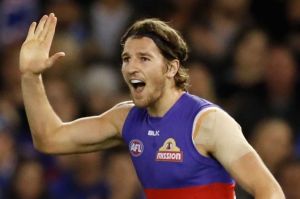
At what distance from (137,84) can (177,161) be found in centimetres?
52

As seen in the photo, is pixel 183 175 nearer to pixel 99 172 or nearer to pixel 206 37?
pixel 99 172

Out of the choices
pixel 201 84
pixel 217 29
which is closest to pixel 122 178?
pixel 201 84

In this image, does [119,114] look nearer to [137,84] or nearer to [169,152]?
[137,84]

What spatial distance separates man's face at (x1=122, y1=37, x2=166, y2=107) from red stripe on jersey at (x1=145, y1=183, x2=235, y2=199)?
539 mm

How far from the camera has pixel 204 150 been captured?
6512 millimetres

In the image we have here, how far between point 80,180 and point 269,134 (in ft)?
5.66

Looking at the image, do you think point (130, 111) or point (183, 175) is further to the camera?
point (130, 111)

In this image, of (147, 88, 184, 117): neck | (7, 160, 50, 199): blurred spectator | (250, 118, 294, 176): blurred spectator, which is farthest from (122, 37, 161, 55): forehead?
(7, 160, 50, 199): blurred spectator

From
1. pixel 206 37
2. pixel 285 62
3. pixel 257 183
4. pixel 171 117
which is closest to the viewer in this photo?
pixel 257 183

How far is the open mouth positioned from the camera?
6.70 m

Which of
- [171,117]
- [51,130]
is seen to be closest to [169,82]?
[171,117]

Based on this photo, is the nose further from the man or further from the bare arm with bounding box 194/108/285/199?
the bare arm with bounding box 194/108/285/199

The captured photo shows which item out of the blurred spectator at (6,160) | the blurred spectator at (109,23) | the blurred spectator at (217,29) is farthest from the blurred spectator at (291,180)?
the blurred spectator at (109,23)

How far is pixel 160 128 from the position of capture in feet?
22.1
